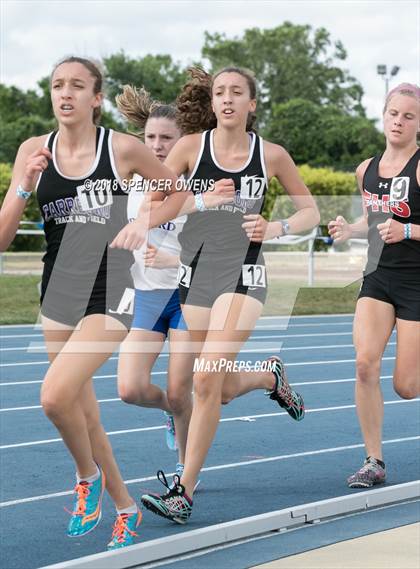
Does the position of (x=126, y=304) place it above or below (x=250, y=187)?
below

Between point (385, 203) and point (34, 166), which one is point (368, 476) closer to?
point (385, 203)

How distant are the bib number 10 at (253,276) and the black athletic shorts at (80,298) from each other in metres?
0.93

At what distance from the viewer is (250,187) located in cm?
596

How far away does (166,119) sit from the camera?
694 centimetres

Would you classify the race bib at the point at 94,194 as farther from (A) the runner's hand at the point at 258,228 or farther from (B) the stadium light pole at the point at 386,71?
(B) the stadium light pole at the point at 386,71

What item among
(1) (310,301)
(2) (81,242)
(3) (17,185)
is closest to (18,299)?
(1) (310,301)

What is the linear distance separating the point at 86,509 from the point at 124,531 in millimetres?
295

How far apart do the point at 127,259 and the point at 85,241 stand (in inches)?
13.0

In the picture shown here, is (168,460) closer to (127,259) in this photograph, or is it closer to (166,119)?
(166,119)

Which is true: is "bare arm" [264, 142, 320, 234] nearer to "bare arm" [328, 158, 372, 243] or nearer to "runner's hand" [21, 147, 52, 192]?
"bare arm" [328, 158, 372, 243]

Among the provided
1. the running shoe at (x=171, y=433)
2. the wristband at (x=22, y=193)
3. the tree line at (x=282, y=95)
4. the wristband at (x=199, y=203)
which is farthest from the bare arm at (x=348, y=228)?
the tree line at (x=282, y=95)

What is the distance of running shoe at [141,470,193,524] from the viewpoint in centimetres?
598

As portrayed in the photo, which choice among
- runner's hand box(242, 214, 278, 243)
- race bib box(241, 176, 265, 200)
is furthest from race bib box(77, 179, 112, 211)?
race bib box(241, 176, 265, 200)

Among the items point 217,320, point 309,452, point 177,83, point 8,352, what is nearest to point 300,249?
point 8,352
